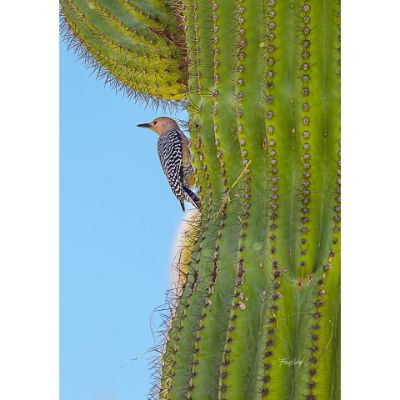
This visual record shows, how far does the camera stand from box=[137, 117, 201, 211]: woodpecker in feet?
14.3

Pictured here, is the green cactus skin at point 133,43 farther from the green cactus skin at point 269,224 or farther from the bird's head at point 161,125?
the bird's head at point 161,125

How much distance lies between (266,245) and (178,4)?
1.15 m

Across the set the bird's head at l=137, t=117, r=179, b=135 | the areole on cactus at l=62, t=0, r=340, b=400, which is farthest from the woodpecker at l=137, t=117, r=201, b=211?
the areole on cactus at l=62, t=0, r=340, b=400

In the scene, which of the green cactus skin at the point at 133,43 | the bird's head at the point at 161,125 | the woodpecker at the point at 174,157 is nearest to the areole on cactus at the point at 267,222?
the green cactus skin at the point at 133,43

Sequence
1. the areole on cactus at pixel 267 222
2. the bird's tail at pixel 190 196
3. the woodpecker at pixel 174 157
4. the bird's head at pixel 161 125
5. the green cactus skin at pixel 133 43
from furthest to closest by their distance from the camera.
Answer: the bird's head at pixel 161 125
the woodpecker at pixel 174 157
the bird's tail at pixel 190 196
the green cactus skin at pixel 133 43
the areole on cactus at pixel 267 222

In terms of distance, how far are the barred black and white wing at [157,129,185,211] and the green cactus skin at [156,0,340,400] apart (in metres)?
1.67

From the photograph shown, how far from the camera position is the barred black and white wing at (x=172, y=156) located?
4438 millimetres

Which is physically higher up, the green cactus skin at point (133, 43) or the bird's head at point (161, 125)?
the bird's head at point (161, 125)

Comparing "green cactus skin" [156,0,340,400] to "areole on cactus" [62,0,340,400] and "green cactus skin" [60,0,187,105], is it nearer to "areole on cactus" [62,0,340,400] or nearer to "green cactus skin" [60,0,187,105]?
"areole on cactus" [62,0,340,400]

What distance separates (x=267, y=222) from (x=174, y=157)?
2.24 meters

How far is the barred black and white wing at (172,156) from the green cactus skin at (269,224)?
167 centimetres
